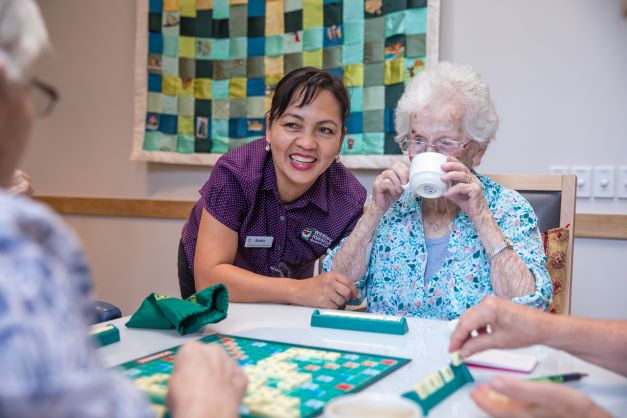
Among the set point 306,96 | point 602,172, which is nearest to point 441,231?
point 306,96

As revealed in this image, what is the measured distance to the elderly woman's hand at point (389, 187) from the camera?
1630 millimetres

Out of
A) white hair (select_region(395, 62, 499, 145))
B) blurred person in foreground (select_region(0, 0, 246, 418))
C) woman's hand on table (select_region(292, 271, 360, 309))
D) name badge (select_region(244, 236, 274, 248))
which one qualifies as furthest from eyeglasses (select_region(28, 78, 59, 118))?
name badge (select_region(244, 236, 274, 248))

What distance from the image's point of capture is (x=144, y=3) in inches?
130

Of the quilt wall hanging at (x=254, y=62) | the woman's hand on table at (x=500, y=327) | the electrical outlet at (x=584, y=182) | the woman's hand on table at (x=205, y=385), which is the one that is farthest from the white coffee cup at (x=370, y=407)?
the quilt wall hanging at (x=254, y=62)

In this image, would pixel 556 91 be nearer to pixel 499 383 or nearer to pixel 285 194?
pixel 285 194

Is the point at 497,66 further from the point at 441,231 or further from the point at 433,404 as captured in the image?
the point at 433,404

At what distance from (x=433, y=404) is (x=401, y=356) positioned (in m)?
0.26

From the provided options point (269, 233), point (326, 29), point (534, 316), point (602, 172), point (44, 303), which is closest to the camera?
point (44, 303)

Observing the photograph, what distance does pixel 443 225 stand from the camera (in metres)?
1.67

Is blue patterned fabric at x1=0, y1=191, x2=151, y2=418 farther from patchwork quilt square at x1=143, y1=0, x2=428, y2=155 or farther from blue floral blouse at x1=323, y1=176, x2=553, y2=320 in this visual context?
patchwork quilt square at x1=143, y1=0, x2=428, y2=155

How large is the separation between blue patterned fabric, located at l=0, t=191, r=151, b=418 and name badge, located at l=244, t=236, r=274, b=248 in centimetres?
144

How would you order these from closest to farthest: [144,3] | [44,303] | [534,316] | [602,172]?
[44,303] → [534,316] → [602,172] → [144,3]

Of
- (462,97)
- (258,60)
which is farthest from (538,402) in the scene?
(258,60)

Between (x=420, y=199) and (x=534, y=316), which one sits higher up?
(x=420, y=199)
